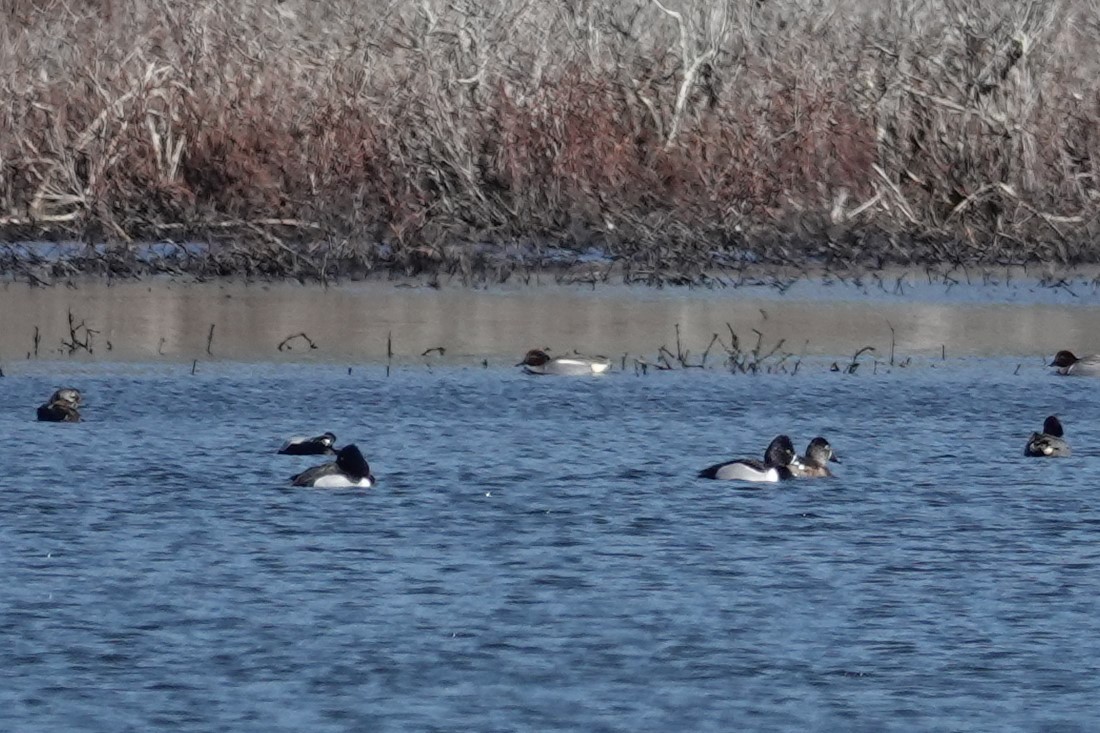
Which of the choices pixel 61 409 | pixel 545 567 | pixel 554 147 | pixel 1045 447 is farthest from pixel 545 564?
pixel 554 147

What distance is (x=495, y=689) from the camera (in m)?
7.34

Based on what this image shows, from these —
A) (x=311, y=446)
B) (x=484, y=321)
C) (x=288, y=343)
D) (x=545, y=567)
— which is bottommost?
(x=545, y=567)

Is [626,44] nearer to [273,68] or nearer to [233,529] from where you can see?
[273,68]

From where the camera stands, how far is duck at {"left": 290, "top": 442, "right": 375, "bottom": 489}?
425 inches

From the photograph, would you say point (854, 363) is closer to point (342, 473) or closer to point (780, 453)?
point (780, 453)

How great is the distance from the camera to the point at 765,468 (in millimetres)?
11219

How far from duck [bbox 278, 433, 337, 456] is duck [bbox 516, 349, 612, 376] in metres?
3.26

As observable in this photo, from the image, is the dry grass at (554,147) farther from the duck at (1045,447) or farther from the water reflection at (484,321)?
the duck at (1045,447)

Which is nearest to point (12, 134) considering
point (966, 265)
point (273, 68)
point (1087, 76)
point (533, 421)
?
point (273, 68)

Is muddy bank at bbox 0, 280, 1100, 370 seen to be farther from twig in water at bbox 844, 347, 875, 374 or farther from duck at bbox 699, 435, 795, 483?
duck at bbox 699, 435, 795, 483

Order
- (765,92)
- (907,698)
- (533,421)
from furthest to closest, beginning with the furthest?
(765,92) → (533,421) → (907,698)

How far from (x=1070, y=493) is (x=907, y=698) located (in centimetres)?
405

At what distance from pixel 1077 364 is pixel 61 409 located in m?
6.33

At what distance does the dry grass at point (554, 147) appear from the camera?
2150 centimetres
